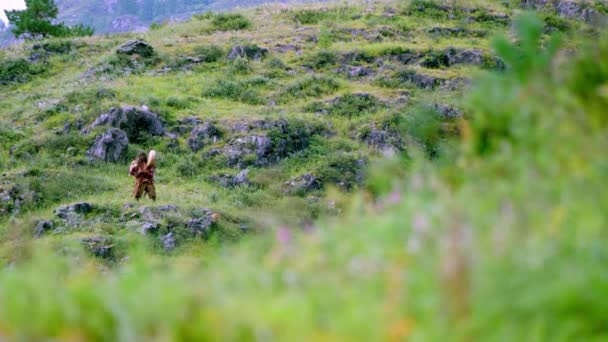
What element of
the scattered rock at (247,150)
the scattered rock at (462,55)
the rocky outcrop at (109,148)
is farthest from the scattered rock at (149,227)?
the scattered rock at (462,55)

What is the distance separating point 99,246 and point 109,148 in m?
9.20

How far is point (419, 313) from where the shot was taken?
1964 millimetres

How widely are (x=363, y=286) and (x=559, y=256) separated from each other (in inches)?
23.7

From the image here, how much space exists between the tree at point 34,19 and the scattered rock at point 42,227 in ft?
111

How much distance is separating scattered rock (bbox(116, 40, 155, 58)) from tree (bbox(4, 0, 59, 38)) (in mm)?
15240

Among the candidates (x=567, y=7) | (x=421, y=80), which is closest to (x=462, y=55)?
(x=421, y=80)

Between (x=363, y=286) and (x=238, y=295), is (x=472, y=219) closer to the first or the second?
(x=363, y=286)

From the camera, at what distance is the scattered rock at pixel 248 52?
34.5 m

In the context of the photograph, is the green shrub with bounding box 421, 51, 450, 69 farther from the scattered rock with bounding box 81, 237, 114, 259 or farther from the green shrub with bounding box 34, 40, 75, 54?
the scattered rock with bounding box 81, 237, 114, 259

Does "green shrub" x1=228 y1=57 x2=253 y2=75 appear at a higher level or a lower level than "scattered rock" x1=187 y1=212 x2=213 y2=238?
lower

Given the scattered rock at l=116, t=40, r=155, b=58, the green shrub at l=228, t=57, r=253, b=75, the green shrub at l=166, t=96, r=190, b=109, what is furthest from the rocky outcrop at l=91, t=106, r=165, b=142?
the scattered rock at l=116, t=40, r=155, b=58

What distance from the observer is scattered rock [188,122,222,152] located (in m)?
25.1

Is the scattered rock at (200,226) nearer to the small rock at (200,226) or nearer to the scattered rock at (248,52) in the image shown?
the small rock at (200,226)

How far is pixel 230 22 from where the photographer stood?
138ft
